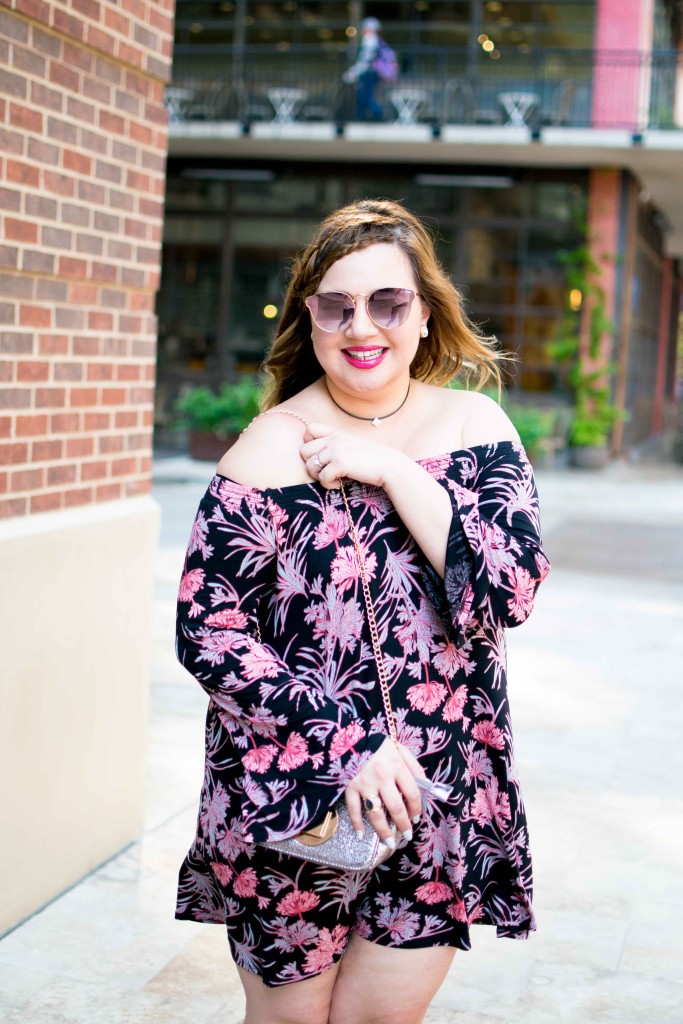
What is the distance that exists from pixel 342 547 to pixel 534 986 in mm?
1986

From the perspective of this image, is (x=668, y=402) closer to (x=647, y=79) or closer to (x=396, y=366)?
(x=647, y=79)

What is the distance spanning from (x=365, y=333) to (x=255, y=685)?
1.90ft

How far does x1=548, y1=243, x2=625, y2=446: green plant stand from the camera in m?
19.9

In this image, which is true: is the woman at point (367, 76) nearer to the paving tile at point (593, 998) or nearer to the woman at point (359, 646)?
the paving tile at point (593, 998)

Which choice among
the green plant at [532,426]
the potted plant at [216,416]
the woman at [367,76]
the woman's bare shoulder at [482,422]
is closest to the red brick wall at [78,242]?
the woman's bare shoulder at [482,422]

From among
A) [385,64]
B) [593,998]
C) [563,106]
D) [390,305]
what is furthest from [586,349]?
[390,305]

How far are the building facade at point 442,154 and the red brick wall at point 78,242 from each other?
15.8 m

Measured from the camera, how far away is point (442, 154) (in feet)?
66.1

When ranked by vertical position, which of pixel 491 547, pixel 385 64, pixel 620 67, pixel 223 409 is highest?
pixel 620 67

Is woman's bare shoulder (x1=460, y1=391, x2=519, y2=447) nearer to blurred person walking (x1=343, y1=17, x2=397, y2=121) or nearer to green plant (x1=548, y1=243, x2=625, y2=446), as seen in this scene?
green plant (x1=548, y1=243, x2=625, y2=446)

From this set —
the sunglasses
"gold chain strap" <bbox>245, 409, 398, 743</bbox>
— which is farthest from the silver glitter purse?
the sunglasses

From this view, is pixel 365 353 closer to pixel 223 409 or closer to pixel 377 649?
pixel 377 649

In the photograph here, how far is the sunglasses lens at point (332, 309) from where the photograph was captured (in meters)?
2.01

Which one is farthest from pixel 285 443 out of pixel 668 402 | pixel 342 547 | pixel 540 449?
pixel 668 402
